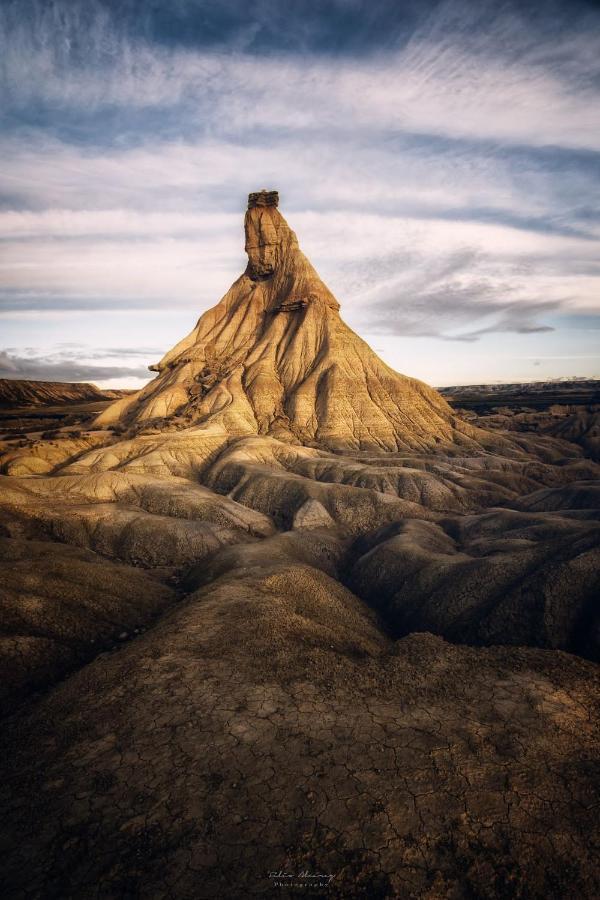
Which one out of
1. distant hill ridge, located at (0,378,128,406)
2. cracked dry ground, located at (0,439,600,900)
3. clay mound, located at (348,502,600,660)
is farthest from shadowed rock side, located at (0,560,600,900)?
distant hill ridge, located at (0,378,128,406)

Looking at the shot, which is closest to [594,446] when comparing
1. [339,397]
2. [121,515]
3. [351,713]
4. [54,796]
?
[339,397]

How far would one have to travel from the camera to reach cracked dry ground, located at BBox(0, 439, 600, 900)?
6801 millimetres

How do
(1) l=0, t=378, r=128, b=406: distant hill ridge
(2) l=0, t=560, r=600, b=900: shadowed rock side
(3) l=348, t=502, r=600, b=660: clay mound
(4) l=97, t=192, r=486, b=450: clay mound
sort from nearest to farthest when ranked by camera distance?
1. (2) l=0, t=560, r=600, b=900: shadowed rock side
2. (3) l=348, t=502, r=600, b=660: clay mound
3. (4) l=97, t=192, r=486, b=450: clay mound
4. (1) l=0, t=378, r=128, b=406: distant hill ridge

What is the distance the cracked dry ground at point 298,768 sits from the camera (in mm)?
6801

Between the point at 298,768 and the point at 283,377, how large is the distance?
63.0 meters

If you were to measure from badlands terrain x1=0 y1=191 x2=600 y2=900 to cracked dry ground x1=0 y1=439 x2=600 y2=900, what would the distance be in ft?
0.16

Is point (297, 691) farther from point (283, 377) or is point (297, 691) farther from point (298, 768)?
point (283, 377)

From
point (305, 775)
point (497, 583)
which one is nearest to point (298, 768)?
point (305, 775)

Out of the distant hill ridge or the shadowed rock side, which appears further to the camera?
the distant hill ridge

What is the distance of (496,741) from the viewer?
955 cm

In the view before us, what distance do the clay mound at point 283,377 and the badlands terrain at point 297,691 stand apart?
20.4m

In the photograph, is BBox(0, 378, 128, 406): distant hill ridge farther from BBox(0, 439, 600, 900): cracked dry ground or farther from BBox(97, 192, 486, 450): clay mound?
BBox(0, 439, 600, 900): cracked dry ground

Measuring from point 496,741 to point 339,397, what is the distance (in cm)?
5522

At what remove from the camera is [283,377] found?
228 ft
